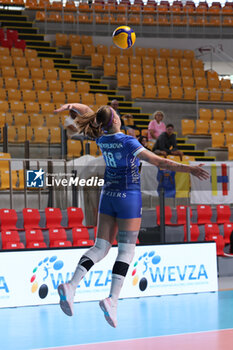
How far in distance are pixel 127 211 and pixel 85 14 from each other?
20215 mm

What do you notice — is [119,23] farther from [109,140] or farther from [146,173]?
[109,140]

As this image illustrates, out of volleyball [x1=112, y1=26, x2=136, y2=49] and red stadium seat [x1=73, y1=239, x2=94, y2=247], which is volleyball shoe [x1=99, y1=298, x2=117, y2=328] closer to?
volleyball [x1=112, y1=26, x2=136, y2=49]

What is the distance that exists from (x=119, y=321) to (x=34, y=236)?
316 centimetres

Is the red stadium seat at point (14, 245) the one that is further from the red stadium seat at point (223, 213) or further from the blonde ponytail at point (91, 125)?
the blonde ponytail at point (91, 125)

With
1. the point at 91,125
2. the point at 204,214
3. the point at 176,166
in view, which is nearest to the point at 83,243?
the point at 204,214

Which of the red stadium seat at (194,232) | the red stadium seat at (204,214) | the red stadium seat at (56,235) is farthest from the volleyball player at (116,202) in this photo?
the red stadium seat at (204,214)

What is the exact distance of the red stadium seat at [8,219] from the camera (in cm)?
1141

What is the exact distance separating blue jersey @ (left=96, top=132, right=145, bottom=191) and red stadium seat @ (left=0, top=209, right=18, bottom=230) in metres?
6.90

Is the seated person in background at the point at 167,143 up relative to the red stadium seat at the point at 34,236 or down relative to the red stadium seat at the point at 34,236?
up

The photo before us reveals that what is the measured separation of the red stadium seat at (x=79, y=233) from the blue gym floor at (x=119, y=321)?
1.51 metres

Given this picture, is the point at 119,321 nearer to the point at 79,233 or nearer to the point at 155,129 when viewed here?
the point at 79,233

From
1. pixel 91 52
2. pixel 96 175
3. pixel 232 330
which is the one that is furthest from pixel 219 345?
pixel 91 52

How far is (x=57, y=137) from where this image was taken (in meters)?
13.7

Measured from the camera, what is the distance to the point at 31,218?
463 inches
